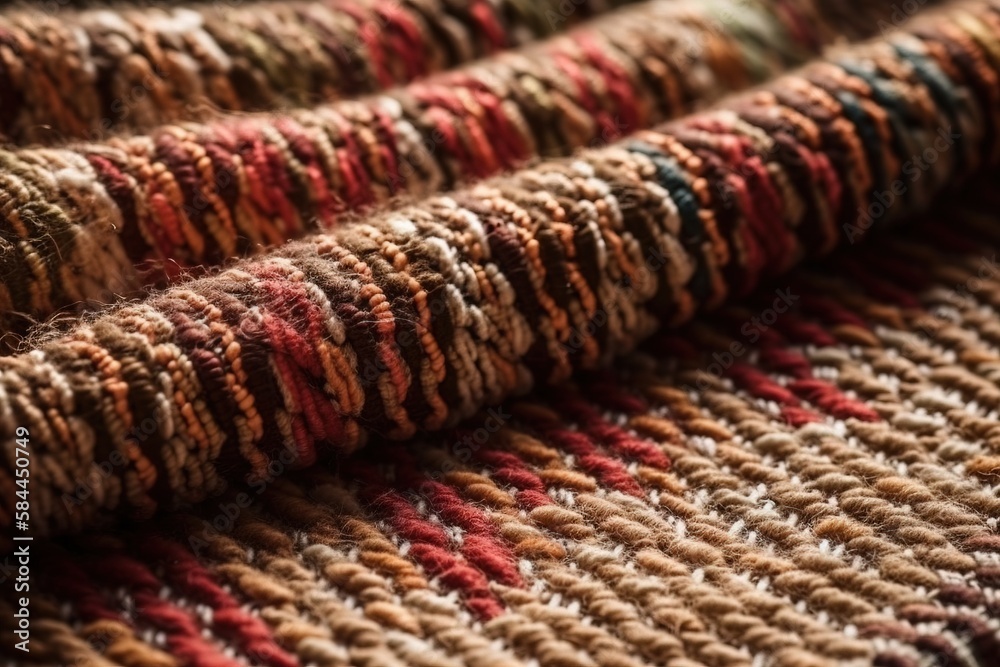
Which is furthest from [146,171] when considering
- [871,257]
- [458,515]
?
[871,257]

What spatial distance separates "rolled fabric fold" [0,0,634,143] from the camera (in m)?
0.67

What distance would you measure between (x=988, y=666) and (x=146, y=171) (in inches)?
21.9

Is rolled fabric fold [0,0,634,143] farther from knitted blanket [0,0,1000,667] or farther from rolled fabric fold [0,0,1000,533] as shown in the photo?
rolled fabric fold [0,0,1000,533]

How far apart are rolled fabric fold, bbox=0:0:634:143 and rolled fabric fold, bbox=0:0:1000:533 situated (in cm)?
17

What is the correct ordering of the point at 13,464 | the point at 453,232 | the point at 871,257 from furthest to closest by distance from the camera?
the point at 871,257, the point at 453,232, the point at 13,464

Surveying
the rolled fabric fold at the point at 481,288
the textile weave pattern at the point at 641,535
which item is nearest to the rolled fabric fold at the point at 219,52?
the rolled fabric fold at the point at 481,288

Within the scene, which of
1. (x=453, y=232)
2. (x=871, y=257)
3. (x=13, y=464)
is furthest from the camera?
(x=871, y=257)

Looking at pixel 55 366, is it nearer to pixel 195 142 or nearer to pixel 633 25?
pixel 195 142

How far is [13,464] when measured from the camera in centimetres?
50

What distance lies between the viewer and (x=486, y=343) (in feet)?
1.99

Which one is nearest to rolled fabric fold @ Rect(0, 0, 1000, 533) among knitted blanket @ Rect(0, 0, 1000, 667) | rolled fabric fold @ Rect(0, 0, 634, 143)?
knitted blanket @ Rect(0, 0, 1000, 667)

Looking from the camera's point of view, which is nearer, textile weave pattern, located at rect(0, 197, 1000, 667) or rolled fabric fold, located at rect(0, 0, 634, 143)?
textile weave pattern, located at rect(0, 197, 1000, 667)

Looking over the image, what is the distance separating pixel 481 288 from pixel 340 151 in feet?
0.52

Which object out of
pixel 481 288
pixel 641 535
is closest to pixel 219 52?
pixel 481 288
